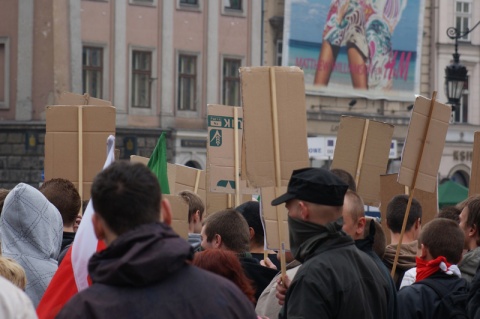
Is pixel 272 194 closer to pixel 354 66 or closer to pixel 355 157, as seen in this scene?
pixel 355 157

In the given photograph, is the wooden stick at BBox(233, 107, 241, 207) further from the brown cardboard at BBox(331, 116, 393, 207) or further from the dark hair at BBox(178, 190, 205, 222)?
the brown cardboard at BBox(331, 116, 393, 207)

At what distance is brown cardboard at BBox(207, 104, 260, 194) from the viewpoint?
10258 mm

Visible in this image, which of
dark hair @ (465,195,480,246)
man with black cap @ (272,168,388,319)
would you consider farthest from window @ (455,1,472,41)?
man with black cap @ (272,168,388,319)

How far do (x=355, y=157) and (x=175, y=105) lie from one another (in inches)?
1090

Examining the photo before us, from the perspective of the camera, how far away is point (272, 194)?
723 cm

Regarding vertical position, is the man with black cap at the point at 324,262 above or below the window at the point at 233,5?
below

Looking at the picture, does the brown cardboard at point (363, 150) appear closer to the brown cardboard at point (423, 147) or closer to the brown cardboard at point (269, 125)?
the brown cardboard at point (423, 147)

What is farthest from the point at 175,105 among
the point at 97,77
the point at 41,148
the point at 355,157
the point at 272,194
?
the point at 272,194

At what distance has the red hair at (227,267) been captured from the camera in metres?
5.21

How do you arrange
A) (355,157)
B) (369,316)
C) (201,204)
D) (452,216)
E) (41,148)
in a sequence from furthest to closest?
(41,148), (355,157), (201,204), (452,216), (369,316)

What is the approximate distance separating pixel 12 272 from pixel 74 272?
0.77 ft

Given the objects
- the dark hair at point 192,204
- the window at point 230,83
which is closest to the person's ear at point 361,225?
the dark hair at point 192,204

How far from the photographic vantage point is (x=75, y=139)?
8.88 metres

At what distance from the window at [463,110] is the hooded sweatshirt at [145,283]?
42.8m
